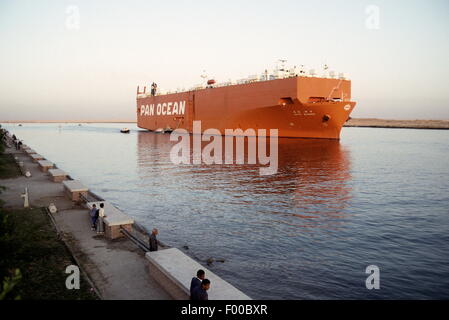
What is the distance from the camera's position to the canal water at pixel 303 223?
35.0 ft

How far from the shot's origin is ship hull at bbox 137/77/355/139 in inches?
1917

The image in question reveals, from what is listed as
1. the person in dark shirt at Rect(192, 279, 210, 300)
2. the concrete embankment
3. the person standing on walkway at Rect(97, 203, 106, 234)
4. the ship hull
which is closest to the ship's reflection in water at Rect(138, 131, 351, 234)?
the concrete embankment

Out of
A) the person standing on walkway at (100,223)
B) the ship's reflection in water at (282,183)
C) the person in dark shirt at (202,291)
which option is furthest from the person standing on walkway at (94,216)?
the person in dark shirt at (202,291)

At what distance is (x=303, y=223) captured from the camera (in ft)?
53.3

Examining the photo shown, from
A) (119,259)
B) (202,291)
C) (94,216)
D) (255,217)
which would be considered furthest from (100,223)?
(255,217)

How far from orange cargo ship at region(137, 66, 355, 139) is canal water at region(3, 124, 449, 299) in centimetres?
1819

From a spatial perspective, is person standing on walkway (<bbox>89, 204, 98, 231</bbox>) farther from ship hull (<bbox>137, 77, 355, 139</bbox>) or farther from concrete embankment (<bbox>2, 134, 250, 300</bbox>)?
ship hull (<bbox>137, 77, 355, 139</bbox>)

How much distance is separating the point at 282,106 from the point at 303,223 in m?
36.6

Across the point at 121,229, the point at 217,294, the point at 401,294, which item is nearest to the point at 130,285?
the point at 217,294

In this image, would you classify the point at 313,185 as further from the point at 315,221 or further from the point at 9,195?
the point at 9,195

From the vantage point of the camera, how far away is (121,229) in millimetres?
12383
